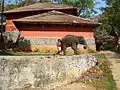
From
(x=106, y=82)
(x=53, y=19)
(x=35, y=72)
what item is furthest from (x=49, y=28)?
(x=35, y=72)

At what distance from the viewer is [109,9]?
39938 millimetres

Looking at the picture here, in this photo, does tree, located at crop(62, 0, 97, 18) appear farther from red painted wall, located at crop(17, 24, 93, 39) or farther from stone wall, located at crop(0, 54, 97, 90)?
stone wall, located at crop(0, 54, 97, 90)

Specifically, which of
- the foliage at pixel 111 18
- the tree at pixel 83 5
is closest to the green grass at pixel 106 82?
the foliage at pixel 111 18

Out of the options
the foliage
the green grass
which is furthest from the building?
the green grass

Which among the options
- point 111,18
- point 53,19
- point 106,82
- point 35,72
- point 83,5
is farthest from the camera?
point 83,5

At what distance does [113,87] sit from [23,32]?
1495cm

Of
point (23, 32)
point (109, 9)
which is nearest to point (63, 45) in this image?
point (23, 32)

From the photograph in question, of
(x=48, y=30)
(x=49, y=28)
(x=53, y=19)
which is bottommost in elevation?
(x=48, y=30)

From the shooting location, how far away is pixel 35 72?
13.5 m

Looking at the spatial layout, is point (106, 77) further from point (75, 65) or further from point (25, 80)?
point (25, 80)

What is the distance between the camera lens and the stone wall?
13016 millimetres

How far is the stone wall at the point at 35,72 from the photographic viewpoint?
1302 cm

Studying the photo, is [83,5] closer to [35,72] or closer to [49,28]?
[49,28]

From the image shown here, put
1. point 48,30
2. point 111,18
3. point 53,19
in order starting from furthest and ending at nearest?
point 111,18 → point 53,19 → point 48,30
